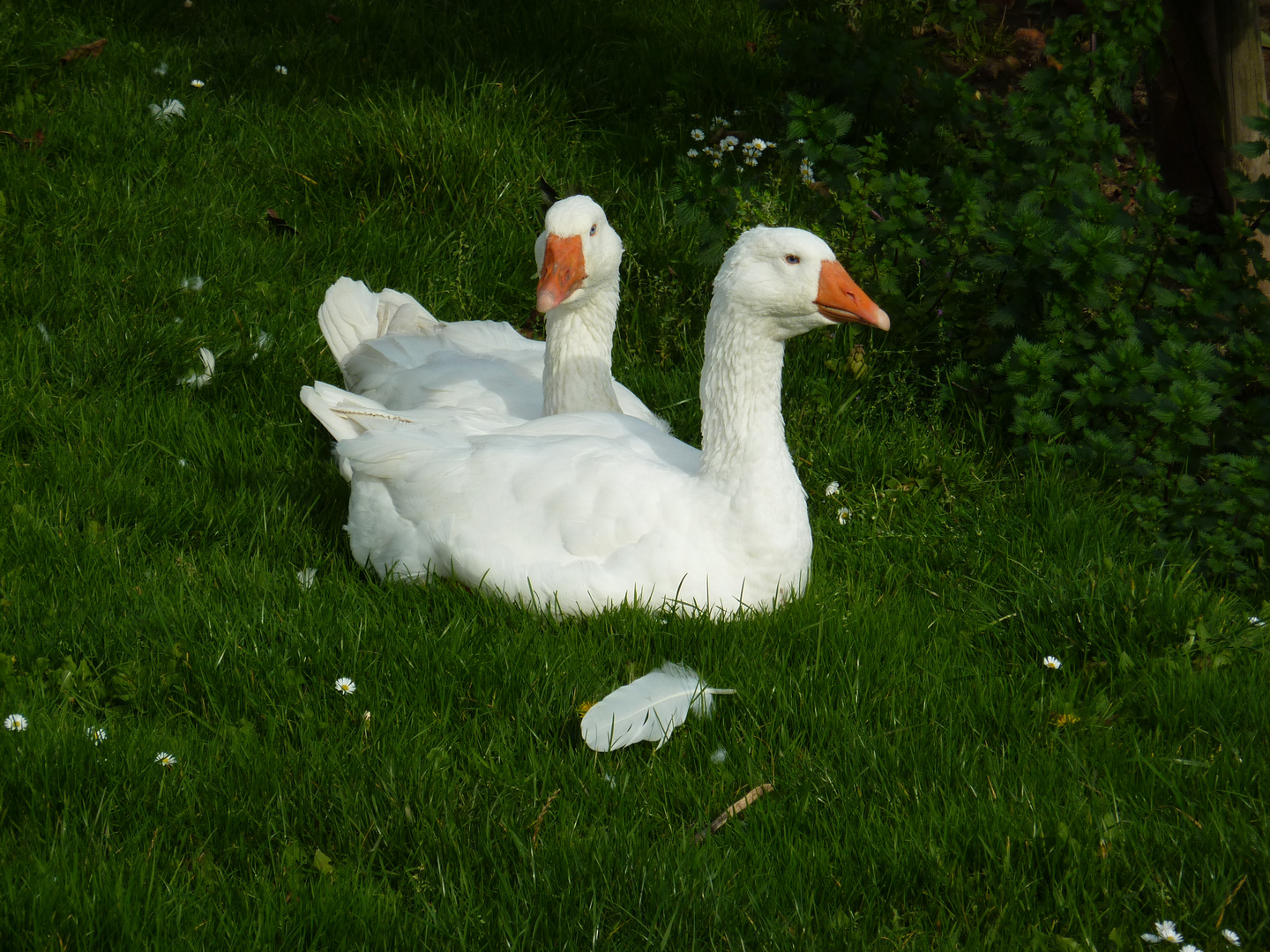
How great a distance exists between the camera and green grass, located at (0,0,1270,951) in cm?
264

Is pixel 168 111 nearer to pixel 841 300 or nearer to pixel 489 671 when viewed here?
pixel 841 300

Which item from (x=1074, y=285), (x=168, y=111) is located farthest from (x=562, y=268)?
(x=168, y=111)

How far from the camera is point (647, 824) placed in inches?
115

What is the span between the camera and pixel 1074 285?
14.3ft

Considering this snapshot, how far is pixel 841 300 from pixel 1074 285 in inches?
43.4

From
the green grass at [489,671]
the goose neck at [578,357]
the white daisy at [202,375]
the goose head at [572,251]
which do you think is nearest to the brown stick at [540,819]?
the green grass at [489,671]

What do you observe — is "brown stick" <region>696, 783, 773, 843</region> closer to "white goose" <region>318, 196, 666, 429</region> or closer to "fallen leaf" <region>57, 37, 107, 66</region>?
Answer: "white goose" <region>318, 196, 666, 429</region>

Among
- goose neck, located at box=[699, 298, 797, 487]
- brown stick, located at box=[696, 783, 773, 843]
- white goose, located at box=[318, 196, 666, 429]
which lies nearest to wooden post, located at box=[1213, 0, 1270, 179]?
goose neck, located at box=[699, 298, 797, 487]

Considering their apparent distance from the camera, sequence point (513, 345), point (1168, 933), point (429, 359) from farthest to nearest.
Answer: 1. point (513, 345)
2. point (429, 359)
3. point (1168, 933)

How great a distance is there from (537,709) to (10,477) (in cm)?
228

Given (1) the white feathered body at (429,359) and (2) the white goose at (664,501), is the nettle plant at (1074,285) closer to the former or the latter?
(1) the white feathered body at (429,359)

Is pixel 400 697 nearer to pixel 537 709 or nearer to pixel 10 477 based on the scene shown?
pixel 537 709

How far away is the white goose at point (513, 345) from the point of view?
4.64 metres

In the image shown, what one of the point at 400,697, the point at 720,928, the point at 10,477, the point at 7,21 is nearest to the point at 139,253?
the point at 10,477
